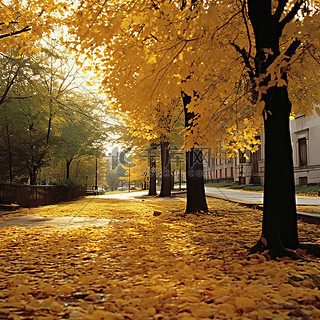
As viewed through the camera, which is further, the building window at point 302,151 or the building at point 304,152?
the building window at point 302,151

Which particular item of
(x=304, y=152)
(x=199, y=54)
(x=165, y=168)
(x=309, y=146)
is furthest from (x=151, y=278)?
(x=304, y=152)

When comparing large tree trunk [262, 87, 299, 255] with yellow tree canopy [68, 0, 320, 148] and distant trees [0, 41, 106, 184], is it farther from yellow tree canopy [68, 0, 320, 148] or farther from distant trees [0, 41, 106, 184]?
distant trees [0, 41, 106, 184]

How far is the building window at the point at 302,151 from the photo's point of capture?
26.7 metres

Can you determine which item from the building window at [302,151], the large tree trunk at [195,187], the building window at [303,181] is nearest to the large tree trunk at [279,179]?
the large tree trunk at [195,187]

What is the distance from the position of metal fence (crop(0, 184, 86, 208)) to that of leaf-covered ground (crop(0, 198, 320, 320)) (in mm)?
7401

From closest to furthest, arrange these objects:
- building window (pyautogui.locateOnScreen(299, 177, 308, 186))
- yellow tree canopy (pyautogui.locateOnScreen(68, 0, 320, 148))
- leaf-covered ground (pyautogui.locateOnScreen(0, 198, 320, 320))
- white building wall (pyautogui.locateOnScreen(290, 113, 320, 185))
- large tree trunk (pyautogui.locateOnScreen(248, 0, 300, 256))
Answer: leaf-covered ground (pyautogui.locateOnScreen(0, 198, 320, 320)) → yellow tree canopy (pyautogui.locateOnScreen(68, 0, 320, 148)) → large tree trunk (pyautogui.locateOnScreen(248, 0, 300, 256)) → white building wall (pyautogui.locateOnScreen(290, 113, 320, 185)) → building window (pyautogui.locateOnScreen(299, 177, 308, 186))

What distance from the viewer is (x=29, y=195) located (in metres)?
13.8

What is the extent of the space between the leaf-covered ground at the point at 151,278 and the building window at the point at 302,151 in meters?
23.0

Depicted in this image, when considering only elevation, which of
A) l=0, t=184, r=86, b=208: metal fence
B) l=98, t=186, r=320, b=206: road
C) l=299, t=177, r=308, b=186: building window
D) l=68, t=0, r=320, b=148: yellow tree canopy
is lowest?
l=98, t=186, r=320, b=206: road

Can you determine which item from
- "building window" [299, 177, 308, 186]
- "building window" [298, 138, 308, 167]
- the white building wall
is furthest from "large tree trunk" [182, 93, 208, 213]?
"building window" [298, 138, 308, 167]

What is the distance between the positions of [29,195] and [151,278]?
39.8 feet

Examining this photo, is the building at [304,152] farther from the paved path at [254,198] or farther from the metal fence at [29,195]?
the metal fence at [29,195]

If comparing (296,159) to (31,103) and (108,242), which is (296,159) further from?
(108,242)

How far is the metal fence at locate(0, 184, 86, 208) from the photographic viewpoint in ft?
40.8
